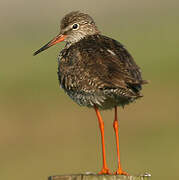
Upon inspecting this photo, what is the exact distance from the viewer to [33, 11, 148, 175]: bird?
28.8 feet

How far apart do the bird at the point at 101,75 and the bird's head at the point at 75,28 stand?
49 centimetres

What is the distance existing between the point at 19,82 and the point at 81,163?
36.4 feet

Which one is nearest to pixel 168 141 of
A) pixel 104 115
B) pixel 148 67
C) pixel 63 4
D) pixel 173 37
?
pixel 104 115

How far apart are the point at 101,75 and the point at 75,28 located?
2.11m

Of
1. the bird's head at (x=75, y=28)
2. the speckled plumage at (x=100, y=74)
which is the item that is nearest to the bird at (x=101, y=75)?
the speckled plumage at (x=100, y=74)

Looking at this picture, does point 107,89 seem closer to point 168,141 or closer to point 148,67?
point 168,141

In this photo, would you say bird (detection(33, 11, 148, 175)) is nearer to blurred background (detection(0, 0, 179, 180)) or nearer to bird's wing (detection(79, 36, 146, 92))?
bird's wing (detection(79, 36, 146, 92))

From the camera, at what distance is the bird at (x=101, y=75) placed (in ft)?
28.8

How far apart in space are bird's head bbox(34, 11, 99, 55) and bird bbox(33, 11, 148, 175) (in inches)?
19.4

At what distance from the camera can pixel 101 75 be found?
8891 mm

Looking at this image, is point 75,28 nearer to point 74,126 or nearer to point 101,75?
point 101,75

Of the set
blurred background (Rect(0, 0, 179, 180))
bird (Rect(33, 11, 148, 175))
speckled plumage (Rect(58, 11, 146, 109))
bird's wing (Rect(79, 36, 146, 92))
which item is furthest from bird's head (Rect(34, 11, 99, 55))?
blurred background (Rect(0, 0, 179, 180))

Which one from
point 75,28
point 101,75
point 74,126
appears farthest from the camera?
point 74,126

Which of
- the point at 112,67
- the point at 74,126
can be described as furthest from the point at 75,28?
the point at 74,126
